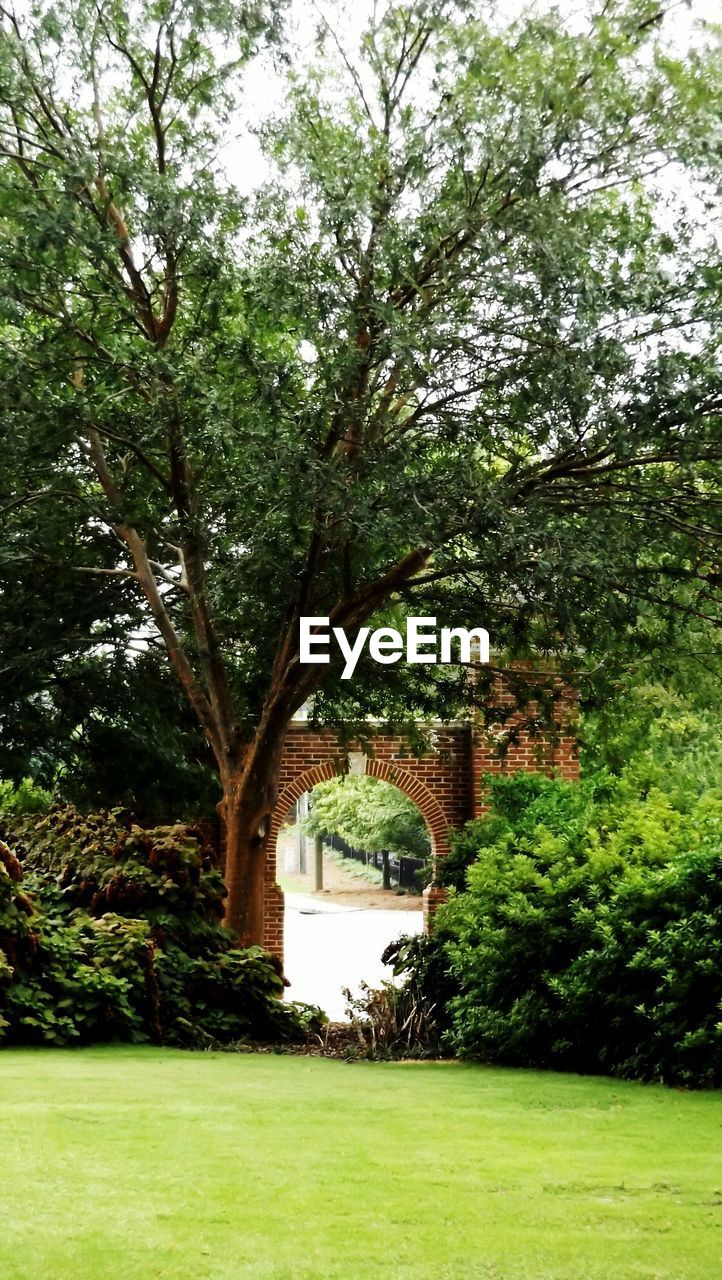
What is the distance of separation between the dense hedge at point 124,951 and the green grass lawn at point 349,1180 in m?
1.79

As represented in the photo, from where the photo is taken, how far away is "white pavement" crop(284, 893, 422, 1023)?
20781mm

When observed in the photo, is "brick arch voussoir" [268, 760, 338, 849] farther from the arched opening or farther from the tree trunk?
the tree trunk

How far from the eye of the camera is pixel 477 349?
9609 millimetres

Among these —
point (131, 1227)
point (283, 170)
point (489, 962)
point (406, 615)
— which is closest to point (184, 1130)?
point (131, 1227)

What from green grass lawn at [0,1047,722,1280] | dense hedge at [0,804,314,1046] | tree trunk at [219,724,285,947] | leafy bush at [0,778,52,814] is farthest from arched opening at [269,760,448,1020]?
green grass lawn at [0,1047,722,1280]

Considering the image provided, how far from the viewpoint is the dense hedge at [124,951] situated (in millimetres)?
9945

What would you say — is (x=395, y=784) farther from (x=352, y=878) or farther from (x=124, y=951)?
(x=352, y=878)

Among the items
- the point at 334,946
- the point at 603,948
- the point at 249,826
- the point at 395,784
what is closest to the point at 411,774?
the point at 395,784

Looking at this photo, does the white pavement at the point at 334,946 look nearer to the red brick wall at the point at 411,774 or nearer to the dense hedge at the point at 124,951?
the dense hedge at the point at 124,951

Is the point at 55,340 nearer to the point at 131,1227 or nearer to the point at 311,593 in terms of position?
the point at 311,593

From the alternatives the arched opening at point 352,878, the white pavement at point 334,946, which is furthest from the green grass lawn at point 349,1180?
the arched opening at point 352,878

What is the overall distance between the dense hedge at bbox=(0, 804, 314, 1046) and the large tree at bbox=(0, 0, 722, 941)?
199 centimetres

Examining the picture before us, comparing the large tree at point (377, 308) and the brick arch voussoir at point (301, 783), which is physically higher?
the large tree at point (377, 308)

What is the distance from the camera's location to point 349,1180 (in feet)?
17.5
